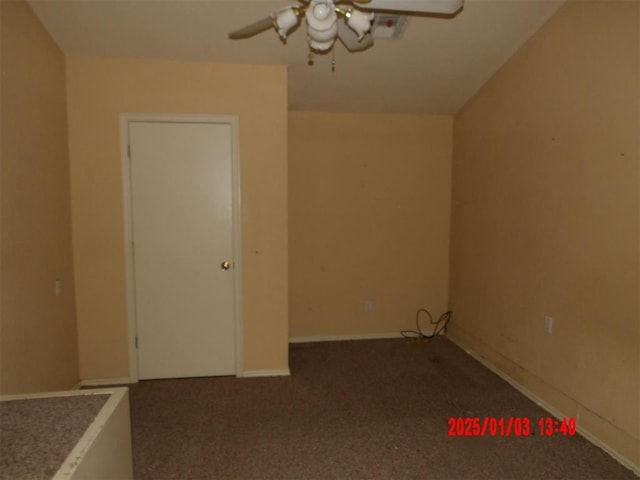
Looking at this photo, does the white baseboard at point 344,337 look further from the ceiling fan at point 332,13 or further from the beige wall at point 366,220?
the ceiling fan at point 332,13

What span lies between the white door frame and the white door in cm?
3

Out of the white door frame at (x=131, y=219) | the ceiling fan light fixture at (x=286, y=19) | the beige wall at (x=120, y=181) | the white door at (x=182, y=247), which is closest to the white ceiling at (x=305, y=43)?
the beige wall at (x=120, y=181)

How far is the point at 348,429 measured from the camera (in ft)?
7.32

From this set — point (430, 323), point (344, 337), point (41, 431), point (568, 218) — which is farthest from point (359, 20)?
point (430, 323)

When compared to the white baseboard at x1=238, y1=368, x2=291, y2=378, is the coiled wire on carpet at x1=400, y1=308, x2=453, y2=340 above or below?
above

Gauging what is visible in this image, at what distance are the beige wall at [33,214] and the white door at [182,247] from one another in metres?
0.46

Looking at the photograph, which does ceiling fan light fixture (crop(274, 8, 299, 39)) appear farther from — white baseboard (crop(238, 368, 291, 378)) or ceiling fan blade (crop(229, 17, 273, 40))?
white baseboard (crop(238, 368, 291, 378))

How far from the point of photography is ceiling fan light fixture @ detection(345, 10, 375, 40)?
5.31 feet

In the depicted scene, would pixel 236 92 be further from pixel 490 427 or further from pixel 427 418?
pixel 490 427

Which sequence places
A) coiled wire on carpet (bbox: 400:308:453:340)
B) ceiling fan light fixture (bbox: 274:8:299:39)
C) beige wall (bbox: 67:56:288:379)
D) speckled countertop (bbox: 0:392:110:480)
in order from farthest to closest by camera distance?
1. coiled wire on carpet (bbox: 400:308:453:340)
2. beige wall (bbox: 67:56:288:379)
3. ceiling fan light fixture (bbox: 274:8:299:39)
4. speckled countertop (bbox: 0:392:110:480)

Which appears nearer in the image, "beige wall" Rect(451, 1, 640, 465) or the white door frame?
"beige wall" Rect(451, 1, 640, 465)

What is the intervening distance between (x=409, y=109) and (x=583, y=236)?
2.09 meters

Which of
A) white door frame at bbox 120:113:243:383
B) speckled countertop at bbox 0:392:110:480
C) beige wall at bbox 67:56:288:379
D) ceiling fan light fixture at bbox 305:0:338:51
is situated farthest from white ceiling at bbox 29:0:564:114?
speckled countertop at bbox 0:392:110:480

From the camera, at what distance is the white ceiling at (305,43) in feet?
7.47
